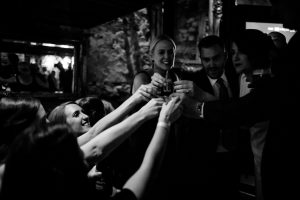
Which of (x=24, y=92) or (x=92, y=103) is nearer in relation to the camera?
(x=92, y=103)

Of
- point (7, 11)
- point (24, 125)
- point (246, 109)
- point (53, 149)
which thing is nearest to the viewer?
point (53, 149)

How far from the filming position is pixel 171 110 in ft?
6.05

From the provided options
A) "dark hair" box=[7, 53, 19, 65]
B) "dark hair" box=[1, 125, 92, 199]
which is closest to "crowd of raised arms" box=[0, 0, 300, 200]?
"dark hair" box=[1, 125, 92, 199]

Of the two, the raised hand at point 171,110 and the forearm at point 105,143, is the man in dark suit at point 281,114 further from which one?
the forearm at point 105,143

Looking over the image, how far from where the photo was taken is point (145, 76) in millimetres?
2955

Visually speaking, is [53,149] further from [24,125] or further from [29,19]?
[29,19]

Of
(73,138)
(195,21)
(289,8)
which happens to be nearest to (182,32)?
(195,21)

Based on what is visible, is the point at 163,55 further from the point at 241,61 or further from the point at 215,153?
the point at 215,153

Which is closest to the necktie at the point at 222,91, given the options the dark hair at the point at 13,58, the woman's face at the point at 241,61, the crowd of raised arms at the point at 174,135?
the crowd of raised arms at the point at 174,135

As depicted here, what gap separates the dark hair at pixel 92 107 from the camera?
3.12m

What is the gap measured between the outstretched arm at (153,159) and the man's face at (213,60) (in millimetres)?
1211

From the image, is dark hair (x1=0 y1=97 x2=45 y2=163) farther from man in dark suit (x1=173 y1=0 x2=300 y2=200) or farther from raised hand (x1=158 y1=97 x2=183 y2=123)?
man in dark suit (x1=173 y1=0 x2=300 y2=200)

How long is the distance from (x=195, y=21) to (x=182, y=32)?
1.39ft

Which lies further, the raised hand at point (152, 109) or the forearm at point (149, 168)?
the raised hand at point (152, 109)
